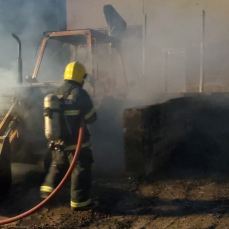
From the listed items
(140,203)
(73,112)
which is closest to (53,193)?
(73,112)

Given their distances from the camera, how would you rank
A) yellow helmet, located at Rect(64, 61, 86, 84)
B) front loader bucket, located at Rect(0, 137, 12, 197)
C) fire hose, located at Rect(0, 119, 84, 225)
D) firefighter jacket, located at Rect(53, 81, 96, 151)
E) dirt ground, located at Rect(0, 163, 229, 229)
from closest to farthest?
1. fire hose, located at Rect(0, 119, 84, 225)
2. dirt ground, located at Rect(0, 163, 229, 229)
3. firefighter jacket, located at Rect(53, 81, 96, 151)
4. yellow helmet, located at Rect(64, 61, 86, 84)
5. front loader bucket, located at Rect(0, 137, 12, 197)

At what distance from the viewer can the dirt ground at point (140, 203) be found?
355cm

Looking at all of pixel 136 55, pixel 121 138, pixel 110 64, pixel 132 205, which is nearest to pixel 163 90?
pixel 136 55

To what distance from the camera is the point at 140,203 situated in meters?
4.05

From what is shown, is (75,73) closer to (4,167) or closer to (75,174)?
(75,174)

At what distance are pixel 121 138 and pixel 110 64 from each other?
2.04 metres

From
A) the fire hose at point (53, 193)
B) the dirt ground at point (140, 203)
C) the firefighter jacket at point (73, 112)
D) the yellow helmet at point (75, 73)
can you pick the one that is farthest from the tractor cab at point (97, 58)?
the fire hose at point (53, 193)

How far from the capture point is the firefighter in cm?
384

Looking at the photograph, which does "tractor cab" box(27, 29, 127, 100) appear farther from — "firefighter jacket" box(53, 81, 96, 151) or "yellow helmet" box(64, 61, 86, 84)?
"firefighter jacket" box(53, 81, 96, 151)

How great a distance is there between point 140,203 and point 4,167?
1660mm

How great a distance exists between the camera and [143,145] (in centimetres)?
478

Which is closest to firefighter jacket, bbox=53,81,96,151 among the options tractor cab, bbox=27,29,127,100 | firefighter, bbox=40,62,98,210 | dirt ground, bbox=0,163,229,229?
firefighter, bbox=40,62,98,210

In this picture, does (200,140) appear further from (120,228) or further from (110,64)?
(120,228)

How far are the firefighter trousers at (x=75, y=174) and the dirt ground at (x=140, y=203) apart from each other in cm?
17
